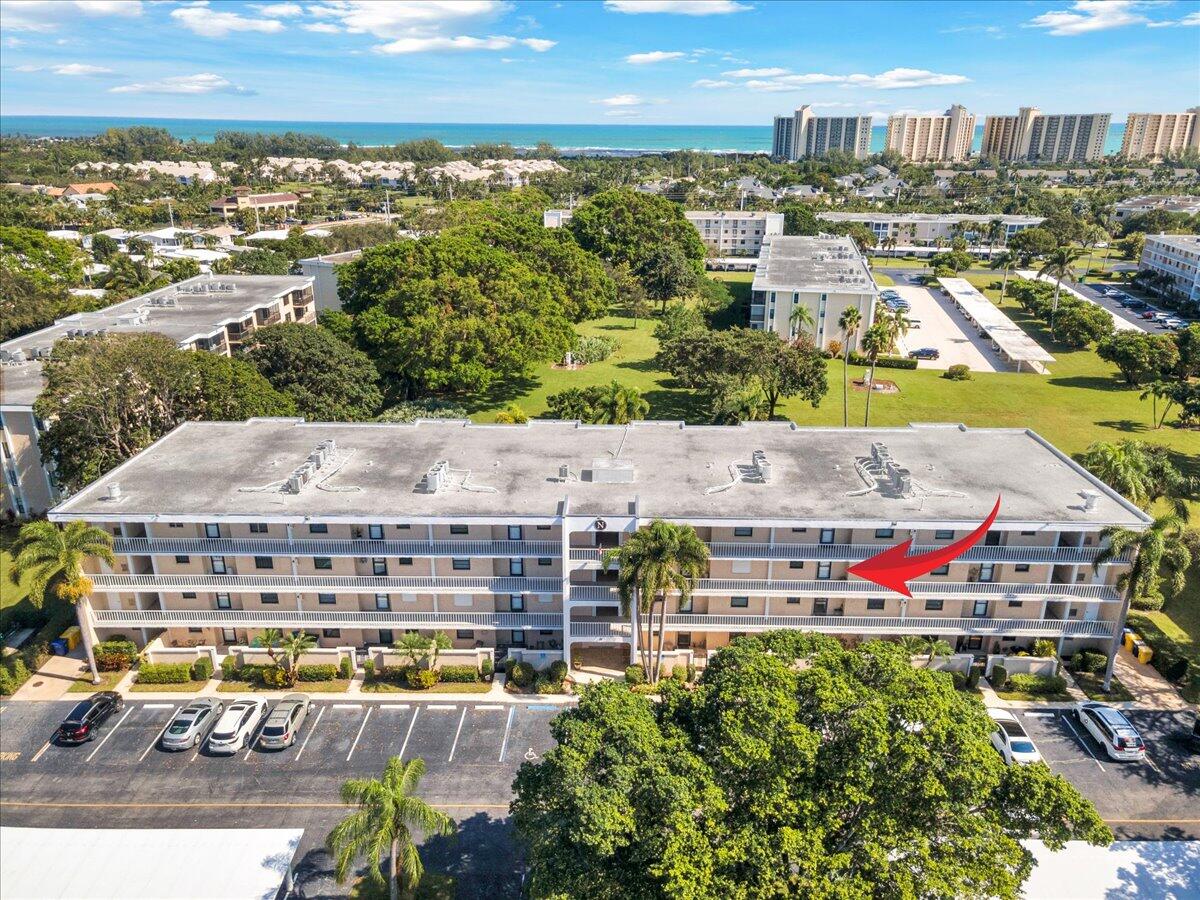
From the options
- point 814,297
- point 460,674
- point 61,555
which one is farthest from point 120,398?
point 814,297

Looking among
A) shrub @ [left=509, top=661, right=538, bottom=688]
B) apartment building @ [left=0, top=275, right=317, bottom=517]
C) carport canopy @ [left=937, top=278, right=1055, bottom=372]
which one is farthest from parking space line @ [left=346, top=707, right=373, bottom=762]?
carport canopy @ [left=937, top=278, right=1055, bottom=372]

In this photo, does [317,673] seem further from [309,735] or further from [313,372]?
[313,372]

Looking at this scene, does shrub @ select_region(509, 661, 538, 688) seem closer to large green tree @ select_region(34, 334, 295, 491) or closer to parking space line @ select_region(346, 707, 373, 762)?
parking space line @ select_region(346, 707, 373, 762)

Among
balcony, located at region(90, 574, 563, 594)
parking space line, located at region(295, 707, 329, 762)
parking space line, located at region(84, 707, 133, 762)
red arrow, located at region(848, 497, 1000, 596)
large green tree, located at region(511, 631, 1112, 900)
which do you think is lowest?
parking space line, located at region(84, 707, 133, 762)

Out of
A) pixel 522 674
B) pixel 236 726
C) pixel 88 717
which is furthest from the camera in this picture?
pixel 522 674

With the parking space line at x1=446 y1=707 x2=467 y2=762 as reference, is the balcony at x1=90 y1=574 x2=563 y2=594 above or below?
above

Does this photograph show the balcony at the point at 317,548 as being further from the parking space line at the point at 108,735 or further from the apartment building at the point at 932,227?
the apartment building at the point at 932,227
